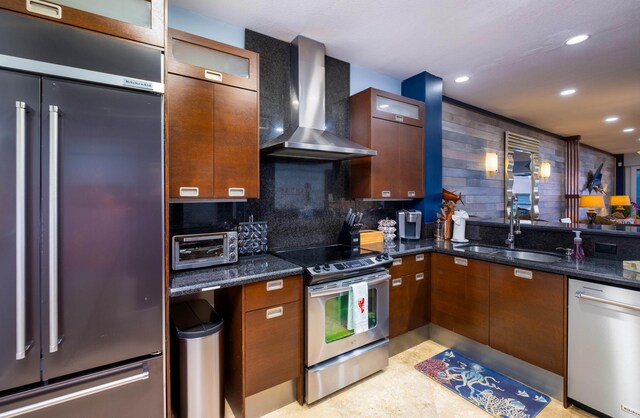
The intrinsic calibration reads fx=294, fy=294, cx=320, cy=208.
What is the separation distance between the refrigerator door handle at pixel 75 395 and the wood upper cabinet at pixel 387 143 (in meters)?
2.22

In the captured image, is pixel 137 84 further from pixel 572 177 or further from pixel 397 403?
pixel 572 177

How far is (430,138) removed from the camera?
3.38 meters

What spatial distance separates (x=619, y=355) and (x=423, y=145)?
2.27 m

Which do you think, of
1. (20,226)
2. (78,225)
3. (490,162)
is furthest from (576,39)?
(20,226)

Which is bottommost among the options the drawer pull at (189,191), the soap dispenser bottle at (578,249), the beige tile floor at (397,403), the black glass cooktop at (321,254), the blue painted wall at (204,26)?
the beige tile floor at (397,403)

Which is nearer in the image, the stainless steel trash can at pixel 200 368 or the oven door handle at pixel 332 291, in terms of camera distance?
the stainless steel trash can at pixel 200 368

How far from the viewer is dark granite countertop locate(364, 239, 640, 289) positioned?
174 cm

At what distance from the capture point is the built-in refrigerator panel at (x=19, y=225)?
1126 mm

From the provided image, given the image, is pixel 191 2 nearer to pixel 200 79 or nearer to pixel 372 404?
pixel 200 79

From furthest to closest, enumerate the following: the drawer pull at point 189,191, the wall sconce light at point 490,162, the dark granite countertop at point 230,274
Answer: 1. the wall sconce light at point 490,162
2. the drawer pull at point 189,191
3. the dark granite countertop at point 230,274

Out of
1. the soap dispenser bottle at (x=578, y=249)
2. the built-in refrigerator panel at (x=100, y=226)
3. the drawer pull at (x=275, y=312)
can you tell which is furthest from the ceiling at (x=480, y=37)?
the drawer pull at (x=275, y=312)

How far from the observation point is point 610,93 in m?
3.93

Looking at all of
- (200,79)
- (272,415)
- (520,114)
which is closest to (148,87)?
(200,79)

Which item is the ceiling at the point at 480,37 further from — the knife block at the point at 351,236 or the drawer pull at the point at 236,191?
the knife block at the point at 351,236
